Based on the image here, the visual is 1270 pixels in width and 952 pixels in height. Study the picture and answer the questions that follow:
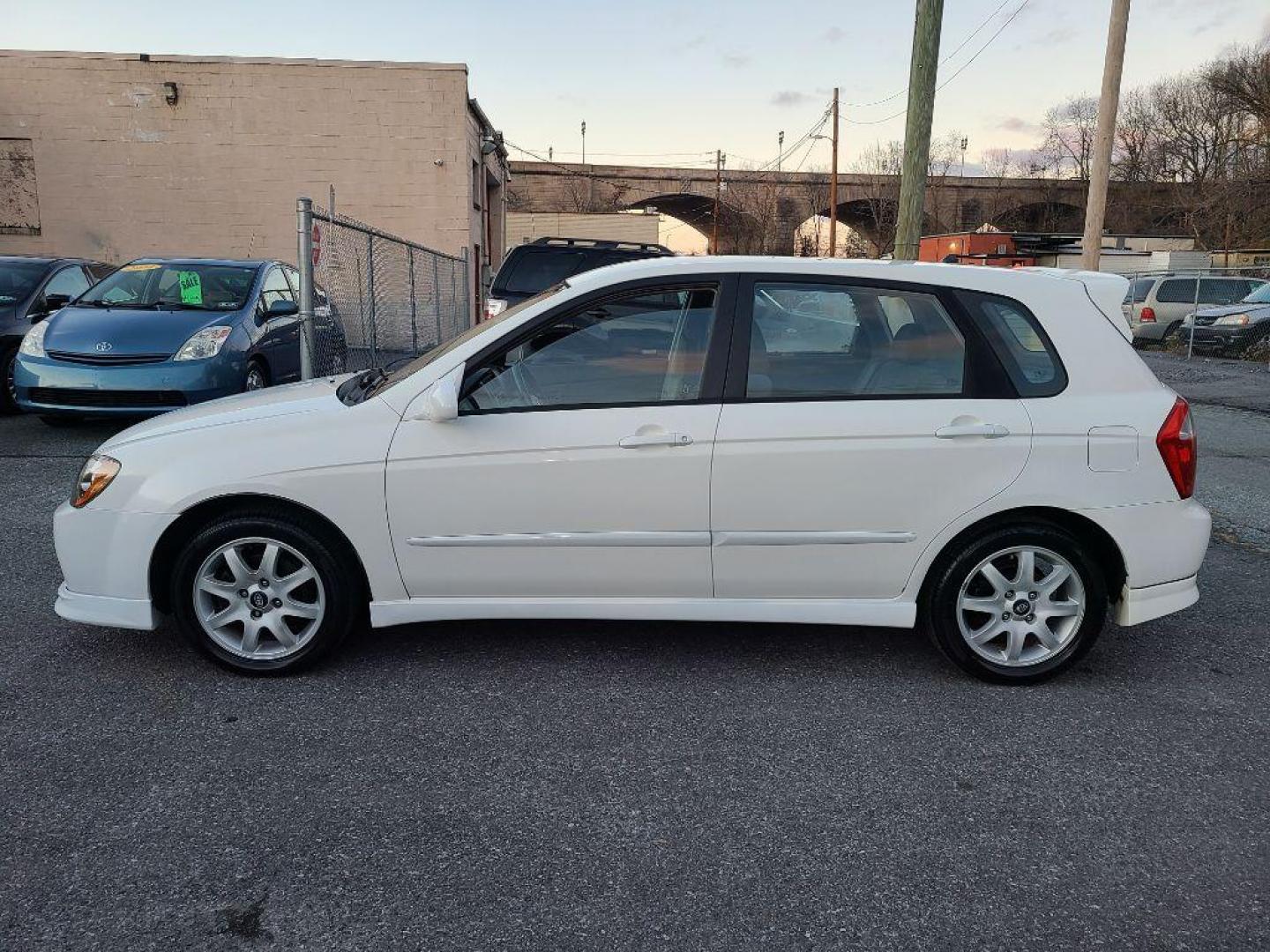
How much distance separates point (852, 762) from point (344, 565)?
1.94m

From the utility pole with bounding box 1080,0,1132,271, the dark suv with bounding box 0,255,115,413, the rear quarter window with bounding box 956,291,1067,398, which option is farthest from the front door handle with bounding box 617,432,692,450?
the utility pole with bounding box 1080,0,1132,271

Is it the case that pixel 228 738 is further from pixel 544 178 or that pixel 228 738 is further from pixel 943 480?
pixel 544 178

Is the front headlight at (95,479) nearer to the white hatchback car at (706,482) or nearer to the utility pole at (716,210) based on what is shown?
the white hatchback car at (706,482)

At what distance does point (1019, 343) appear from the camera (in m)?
3.67

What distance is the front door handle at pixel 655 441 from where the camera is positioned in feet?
11.5

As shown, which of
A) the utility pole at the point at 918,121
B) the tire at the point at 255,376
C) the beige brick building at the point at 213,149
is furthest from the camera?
the beige brick building at the point at 213,149

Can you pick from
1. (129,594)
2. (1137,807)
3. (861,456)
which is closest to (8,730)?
(129,594)

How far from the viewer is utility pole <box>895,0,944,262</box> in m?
8.73

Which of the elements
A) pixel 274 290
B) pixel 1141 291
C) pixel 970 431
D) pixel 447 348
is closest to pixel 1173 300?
pixel 1141 291

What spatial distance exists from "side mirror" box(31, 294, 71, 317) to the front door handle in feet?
26.6

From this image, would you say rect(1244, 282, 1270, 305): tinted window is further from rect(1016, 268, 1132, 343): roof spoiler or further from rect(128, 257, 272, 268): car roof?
rect(128, 257, 272, 268): car roof

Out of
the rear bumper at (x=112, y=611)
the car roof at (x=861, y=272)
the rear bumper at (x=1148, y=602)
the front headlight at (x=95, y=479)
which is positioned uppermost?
the car roof at (x=861, y=272)

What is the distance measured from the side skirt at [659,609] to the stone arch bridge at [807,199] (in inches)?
1804

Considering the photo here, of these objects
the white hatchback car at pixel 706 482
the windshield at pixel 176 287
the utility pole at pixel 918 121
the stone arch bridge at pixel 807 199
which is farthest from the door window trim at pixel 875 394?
the stone arch bridge at pixel 807 199
